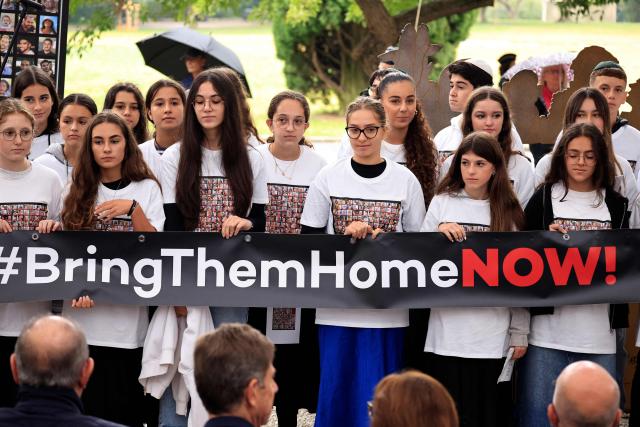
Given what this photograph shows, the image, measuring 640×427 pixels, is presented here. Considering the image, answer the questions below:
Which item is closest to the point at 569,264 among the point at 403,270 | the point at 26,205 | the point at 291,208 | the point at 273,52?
the point at 403,270

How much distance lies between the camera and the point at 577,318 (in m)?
6.79

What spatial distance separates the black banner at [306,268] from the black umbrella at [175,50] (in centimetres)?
641

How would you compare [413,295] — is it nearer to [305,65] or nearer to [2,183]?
[2,183]

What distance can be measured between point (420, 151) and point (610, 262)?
4.54 feet

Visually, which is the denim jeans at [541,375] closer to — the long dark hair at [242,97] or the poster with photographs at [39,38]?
the long dark hair at [242,97]

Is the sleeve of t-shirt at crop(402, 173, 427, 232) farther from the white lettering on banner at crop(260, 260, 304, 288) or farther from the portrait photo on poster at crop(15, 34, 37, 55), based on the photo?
the portrait photo on poster at crop(15, 34, 37, 55)

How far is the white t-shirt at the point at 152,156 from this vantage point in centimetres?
715

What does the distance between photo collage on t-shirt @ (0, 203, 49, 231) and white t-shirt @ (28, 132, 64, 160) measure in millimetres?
1279

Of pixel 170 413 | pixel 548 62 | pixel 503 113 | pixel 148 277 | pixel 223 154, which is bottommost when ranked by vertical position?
pixel 170 413

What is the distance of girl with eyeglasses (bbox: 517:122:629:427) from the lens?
676 cm

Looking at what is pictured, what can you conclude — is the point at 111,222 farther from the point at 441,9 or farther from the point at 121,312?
the point at 441,9

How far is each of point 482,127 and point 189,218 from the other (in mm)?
1918

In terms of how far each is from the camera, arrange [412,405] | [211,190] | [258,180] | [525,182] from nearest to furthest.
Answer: [412,405]
[211,190]
[258,180]
[525,182]

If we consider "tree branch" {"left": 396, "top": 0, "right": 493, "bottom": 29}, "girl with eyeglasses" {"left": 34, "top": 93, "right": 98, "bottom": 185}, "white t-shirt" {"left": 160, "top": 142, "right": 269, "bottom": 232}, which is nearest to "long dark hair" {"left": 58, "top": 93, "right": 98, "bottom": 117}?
"girl with eyeglasses" {"left": 34, "top": 93, "right": 98, "bottom": 185}
